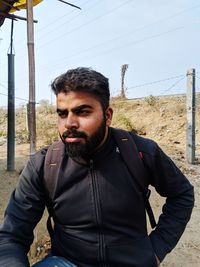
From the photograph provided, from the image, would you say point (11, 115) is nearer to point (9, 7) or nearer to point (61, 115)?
point (9, 7)

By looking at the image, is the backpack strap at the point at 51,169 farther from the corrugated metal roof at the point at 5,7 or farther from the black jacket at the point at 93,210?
the corrugated metal roof at the point at 5,7

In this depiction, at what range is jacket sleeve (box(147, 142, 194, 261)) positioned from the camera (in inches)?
76.5

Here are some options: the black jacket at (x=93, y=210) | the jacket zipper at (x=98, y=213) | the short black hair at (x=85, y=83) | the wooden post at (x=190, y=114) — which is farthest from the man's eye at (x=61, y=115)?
the wooden post at (x=190, y=114)

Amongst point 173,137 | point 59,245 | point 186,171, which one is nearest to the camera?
point 59,245

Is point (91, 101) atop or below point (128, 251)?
atop

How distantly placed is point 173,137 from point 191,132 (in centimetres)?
385

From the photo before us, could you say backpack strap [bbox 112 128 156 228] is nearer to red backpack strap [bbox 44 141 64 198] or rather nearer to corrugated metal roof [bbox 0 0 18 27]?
red backpack strap [bbox 44 141 64 198]

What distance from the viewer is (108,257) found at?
1803mm

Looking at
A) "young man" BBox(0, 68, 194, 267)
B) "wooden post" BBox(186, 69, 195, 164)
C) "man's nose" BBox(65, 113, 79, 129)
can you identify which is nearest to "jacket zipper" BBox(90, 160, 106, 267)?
"young man" BBox(0, 68, 194, 267)

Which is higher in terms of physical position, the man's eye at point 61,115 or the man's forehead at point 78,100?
the man's forehead at point 78,100

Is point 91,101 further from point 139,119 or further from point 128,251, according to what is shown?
point 139,119

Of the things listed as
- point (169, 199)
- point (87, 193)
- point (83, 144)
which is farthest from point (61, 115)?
point (169, 199)

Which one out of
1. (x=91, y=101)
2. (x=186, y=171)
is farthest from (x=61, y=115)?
(x=186, y=171)

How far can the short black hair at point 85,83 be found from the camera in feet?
5.93
